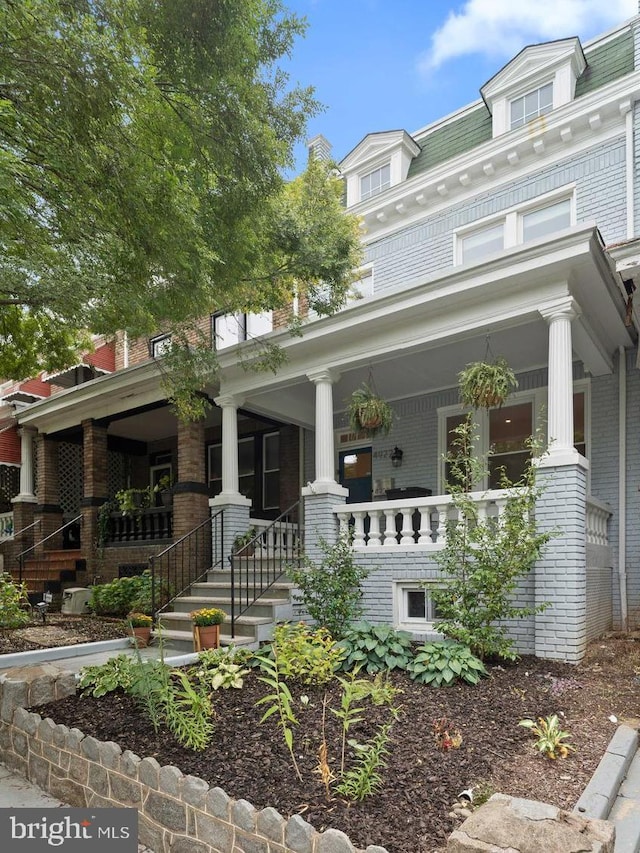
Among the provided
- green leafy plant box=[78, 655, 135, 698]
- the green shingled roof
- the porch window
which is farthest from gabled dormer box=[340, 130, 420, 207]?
green leafy plant box=[78, 655, 135, 698]

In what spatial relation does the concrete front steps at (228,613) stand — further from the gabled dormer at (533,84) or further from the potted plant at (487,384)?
the gabled dormer at (533,84)

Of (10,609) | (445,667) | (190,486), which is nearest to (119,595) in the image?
(10,609)

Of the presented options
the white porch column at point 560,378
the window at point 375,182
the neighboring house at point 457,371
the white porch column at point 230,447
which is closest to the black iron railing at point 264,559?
the neighboring house at point 457,371

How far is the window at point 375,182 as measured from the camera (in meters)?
11.1

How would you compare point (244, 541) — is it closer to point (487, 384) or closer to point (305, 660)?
point (305, 660)

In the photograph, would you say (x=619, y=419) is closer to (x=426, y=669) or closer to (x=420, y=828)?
Result: (x=426, y=669)

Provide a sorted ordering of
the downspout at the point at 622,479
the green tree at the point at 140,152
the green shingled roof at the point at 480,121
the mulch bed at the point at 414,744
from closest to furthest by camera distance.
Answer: the mulch bed at the point at 414,744, the green tree at the point at 140,152, the downspout at the point at 622,479, the green shingled roof at the point at 480,121

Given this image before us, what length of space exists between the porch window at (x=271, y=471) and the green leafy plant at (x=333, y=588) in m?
4.30

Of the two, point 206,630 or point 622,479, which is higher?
point 622,479

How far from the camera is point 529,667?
5.73m

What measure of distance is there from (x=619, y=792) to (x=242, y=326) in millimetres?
9544

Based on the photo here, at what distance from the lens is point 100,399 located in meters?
11.1

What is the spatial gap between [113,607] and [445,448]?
18.9 ft

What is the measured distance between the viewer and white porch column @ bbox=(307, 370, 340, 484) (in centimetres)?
809
